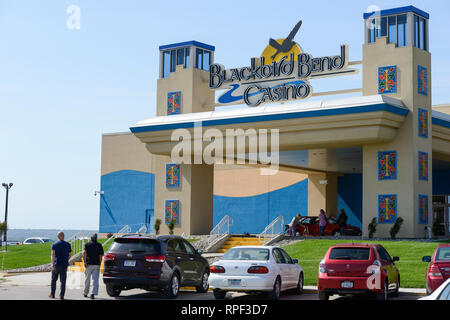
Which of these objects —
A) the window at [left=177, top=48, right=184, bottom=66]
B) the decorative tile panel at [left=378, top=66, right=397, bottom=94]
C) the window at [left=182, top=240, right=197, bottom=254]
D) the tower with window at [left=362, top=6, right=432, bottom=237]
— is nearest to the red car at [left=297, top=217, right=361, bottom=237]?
the tower with window at [left=362, top=6, right=432, bottom=237]

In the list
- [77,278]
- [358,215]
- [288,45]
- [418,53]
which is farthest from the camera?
[358,215]

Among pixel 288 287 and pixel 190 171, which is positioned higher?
pixel 190 171

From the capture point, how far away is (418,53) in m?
30.8

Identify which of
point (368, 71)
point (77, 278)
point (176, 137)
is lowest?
point (77, 278)

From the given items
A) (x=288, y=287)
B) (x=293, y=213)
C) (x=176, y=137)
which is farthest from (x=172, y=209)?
(x=288, y=287)

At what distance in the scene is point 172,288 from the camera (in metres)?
17.7

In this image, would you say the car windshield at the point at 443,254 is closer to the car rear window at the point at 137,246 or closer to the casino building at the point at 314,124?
the car rear window at the point at 137,246

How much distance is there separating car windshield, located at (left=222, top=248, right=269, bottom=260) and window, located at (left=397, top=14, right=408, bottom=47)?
54.6ft

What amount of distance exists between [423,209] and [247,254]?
50.6ft
